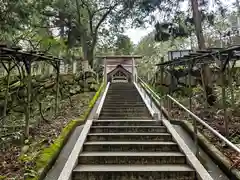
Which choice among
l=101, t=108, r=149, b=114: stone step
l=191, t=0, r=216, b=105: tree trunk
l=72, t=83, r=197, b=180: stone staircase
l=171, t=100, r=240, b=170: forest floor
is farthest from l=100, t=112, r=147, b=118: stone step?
l=191, t=0, r=216, b=105: tree trunk

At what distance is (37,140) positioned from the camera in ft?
20.3

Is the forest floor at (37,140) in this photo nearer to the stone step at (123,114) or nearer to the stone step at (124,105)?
the stone step at (124,105)

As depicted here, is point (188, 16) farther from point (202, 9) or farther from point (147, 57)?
point (147, 57)

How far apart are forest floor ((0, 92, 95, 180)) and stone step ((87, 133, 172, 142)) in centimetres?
107

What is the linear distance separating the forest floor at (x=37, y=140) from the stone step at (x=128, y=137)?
107cm

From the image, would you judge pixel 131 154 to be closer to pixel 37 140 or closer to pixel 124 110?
pixel 37 140

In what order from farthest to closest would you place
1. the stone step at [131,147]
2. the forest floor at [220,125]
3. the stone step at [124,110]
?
1. the stone step at [124,110]
2. the stone step at [131,147]
3. the forest floor at [220,125]

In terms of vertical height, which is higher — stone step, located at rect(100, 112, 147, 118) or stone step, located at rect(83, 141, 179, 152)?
stone step, located at rect(100, 112, 147, 118)

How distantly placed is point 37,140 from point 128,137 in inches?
92.3

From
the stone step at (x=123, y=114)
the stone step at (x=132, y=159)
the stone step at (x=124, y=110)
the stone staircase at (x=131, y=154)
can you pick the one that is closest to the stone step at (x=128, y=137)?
the stone staircase at (x=131, y=154)

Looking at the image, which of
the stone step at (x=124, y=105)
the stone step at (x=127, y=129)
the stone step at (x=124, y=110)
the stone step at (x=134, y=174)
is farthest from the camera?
the stone step at (x=124, y=105)

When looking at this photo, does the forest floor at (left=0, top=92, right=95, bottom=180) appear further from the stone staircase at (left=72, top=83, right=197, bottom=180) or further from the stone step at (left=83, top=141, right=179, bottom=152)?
the stone step at (left=83, top=141, right=179, bottom=152)

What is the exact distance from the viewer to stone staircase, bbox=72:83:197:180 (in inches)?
165

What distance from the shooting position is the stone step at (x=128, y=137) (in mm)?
5749
